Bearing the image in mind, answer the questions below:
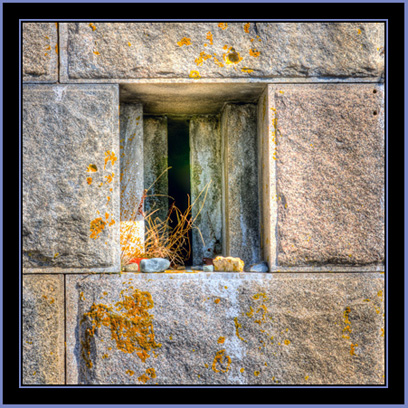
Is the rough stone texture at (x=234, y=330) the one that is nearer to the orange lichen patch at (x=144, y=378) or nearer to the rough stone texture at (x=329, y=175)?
the orange lichen patch at (x=144, y=378)

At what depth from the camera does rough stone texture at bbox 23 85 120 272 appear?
2.62 meters

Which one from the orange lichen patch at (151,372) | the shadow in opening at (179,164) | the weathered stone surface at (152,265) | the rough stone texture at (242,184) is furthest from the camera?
the shadow in opening at (179,164)

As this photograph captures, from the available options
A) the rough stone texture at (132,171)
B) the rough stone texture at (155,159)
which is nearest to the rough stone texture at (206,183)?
the rough stone texture at (155,159)

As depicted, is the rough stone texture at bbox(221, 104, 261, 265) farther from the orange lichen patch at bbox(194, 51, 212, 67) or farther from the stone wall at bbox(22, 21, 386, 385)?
the orange lichen patch at bbox(194, 51, 212, 67)

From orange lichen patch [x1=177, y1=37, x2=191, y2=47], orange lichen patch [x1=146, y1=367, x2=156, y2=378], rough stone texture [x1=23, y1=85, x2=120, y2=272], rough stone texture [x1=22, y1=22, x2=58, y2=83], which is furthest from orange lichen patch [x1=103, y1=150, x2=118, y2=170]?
orange lichen patch [x1=146, y1=367, x2=156, y2=378]

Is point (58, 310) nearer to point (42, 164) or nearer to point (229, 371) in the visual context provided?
point (42, 164)

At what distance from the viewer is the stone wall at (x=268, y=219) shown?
8.57 feet

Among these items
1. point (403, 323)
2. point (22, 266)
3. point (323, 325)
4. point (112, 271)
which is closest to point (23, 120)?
point (22, 266)

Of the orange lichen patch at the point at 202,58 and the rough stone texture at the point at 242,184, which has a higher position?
the orange lichen patch at the point at 202,58

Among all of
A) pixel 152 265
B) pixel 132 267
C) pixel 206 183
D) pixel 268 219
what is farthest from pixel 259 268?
pixel 206 183

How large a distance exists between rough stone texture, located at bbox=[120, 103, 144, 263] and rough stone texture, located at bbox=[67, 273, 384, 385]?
466mm

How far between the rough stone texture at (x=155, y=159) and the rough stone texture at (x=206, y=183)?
8.2 inches

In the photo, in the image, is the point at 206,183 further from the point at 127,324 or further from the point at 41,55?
the point at 41,55

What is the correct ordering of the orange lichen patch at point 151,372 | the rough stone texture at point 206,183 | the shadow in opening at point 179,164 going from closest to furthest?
the orange lichen patch at point 151,372
the rough stone texture at point 206,183
the shadow in opening at point 179,164
